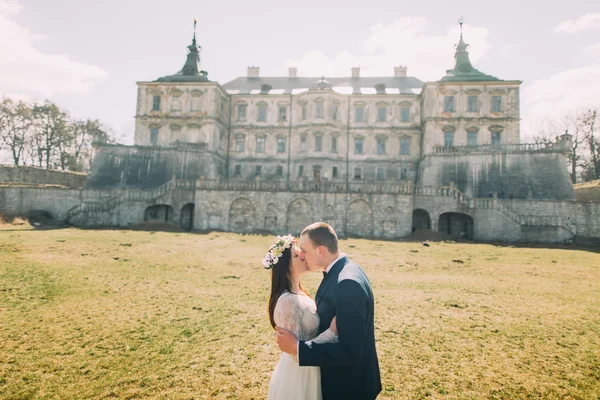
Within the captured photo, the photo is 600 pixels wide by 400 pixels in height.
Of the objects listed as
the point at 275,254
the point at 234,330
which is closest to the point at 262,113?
the point at 234,330

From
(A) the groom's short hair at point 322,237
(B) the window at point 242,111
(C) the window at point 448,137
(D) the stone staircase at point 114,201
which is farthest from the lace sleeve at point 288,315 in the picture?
(B) the window at point 242,111

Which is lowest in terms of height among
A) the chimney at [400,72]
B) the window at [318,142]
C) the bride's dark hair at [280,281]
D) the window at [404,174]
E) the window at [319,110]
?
the bride's dark hair at [280,281]

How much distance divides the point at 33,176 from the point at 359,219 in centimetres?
3588

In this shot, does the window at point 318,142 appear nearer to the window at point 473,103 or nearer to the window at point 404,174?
the window at point 404,174

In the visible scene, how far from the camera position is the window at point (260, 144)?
44.8 meters

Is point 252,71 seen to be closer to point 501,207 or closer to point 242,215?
point 242,215

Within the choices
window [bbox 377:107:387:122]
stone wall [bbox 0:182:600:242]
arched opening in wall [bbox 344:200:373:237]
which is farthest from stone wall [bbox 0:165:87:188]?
window [bbox 377:107:387:122]

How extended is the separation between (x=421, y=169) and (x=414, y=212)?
8894 mm

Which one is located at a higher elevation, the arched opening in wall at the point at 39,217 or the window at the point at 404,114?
the window at the point at 404,114

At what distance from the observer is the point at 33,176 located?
36625 millimetres

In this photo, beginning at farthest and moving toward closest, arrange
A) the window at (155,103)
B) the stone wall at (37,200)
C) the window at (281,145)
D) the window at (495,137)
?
the window at (281,145) < the window at (155,103) < the window at (495,137) < the stone wall at (37,200)

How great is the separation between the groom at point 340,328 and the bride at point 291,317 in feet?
0.30

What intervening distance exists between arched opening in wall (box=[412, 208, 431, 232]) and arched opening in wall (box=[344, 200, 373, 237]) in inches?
221

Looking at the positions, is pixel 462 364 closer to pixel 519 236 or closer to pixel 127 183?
pixel 519 236
